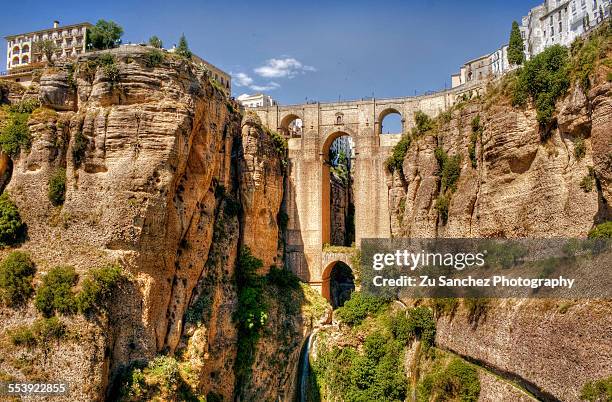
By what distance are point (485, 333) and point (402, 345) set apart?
780 cm

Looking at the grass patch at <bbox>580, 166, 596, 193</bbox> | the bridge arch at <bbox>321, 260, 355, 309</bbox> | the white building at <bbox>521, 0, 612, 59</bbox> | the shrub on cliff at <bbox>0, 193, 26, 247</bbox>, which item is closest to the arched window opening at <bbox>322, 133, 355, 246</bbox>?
the bridge arch at <bbox>321, 260, 355, 309</bbox>

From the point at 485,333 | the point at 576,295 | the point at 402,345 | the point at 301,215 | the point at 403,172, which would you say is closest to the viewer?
the point at 576,295

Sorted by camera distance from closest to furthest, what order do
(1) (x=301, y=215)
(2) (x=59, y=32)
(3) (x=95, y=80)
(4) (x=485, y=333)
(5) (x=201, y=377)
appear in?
(4) (x=485, y=333)
(3) (x=95, y=80)
(5) (x=201, y=377)
(1) (x=301, y=215)
(2) (x=59, y=32)

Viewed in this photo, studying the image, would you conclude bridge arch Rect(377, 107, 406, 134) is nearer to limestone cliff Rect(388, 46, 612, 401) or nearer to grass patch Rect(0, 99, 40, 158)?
limestone cliff Rect(388, 46, 612, 401)

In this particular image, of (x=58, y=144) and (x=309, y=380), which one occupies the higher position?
(x=58, y=144)

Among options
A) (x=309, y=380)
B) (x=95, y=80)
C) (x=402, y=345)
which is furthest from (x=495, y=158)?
(x=95, y=80)

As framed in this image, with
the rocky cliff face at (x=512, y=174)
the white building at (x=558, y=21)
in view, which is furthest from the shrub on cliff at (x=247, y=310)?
the white building at (x=558, y=21)

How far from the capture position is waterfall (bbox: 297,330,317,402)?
115 feet

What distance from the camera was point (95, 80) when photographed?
1071 inches

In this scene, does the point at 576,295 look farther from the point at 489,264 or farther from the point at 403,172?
the point at 403,172

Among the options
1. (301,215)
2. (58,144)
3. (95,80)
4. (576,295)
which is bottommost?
(576,295)

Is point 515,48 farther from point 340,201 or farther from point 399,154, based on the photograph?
point 340,201

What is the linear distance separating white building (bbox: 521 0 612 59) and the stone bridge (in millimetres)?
7586

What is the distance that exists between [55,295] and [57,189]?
5734 mm
